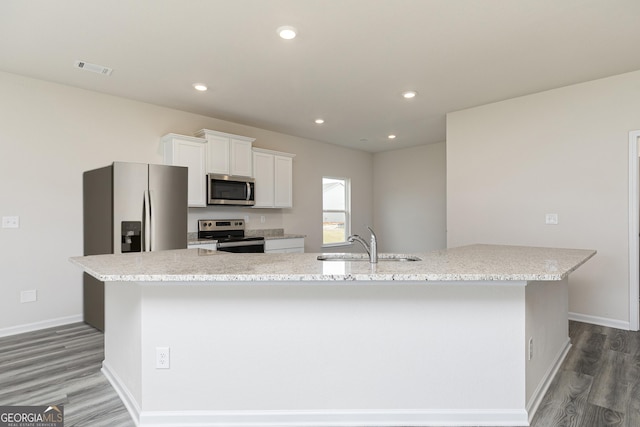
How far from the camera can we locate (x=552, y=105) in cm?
385

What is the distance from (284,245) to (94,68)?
298 centimetres

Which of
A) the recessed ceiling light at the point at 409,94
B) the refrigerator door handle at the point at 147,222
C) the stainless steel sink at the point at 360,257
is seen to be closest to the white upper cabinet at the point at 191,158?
the refrigerator door handle at the point at 147,222

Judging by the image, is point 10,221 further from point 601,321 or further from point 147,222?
point 601,321

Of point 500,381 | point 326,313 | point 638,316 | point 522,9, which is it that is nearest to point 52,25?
point 326,313

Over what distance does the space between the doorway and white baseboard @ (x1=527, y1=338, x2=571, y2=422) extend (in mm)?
A: 1097

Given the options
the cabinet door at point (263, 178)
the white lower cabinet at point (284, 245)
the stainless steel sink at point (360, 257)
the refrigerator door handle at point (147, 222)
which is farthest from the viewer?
the cabinet door at point (263, 178)

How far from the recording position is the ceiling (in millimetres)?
2371

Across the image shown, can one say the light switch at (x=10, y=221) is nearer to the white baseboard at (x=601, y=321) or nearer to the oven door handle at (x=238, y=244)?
the oven door handle at (x=238, y=244)

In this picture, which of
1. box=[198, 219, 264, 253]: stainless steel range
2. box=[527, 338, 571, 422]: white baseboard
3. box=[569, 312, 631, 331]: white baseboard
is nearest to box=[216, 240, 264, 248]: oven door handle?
box=[198, 219, 264, 253]: stainless steel range

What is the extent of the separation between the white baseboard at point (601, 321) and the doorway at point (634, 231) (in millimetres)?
47

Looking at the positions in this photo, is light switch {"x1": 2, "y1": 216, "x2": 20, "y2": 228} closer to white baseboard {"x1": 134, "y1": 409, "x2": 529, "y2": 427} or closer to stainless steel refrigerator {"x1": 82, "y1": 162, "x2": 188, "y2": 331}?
stainless steel refrigerator {"x1": 82, "y1": 162, "x2": 188, "y2": 331}

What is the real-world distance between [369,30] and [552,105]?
8.03ft

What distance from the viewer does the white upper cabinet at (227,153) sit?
14.8 feet

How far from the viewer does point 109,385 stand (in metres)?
2.29
